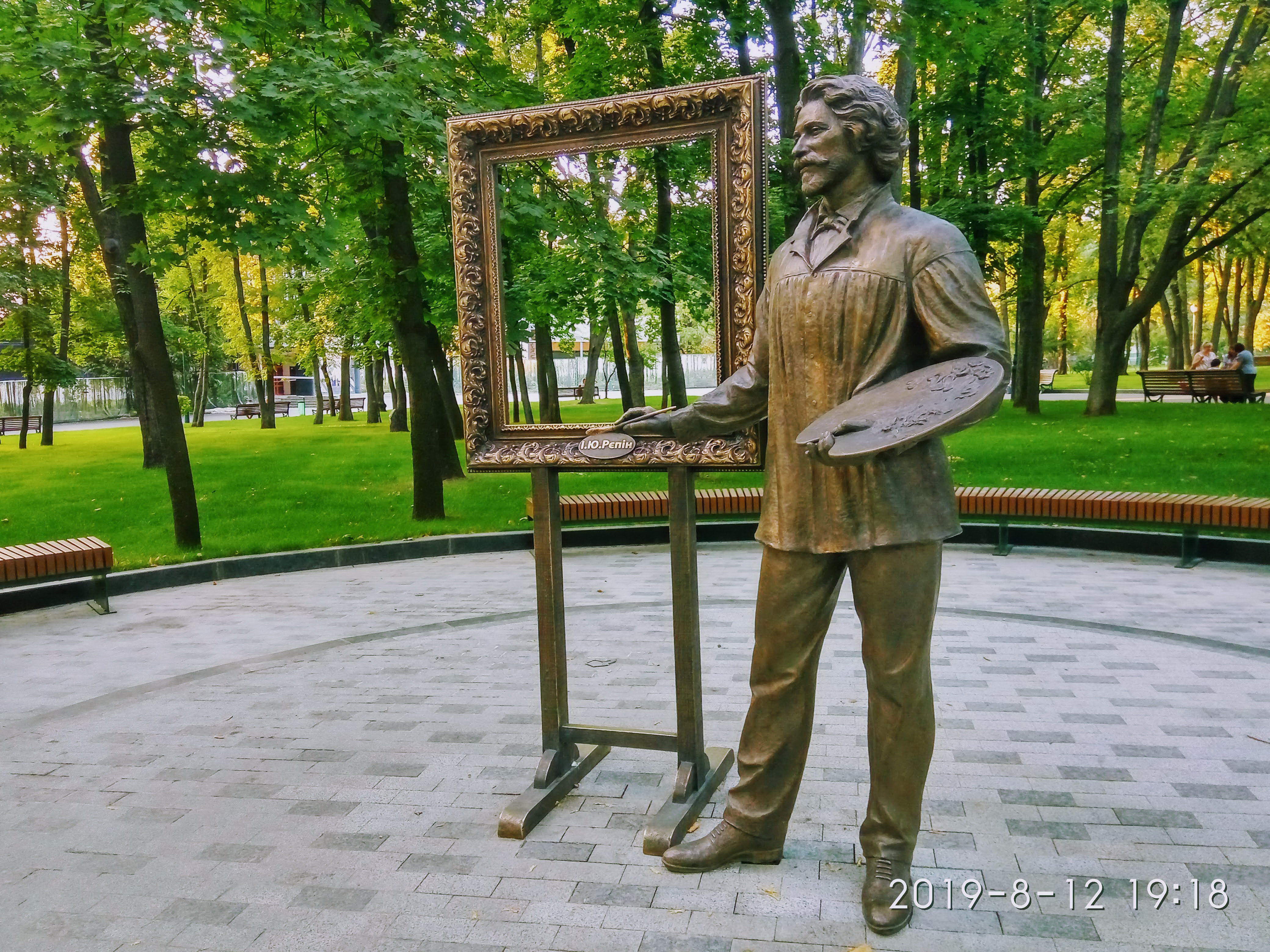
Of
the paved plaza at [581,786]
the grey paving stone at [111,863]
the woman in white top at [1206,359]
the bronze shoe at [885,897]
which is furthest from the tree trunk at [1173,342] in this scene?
the grey paving stone at [111,863]

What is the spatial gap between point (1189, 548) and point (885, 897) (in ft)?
22.9

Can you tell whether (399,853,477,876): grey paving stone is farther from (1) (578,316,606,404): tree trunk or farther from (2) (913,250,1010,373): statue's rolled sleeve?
(2) (913,250,1010,373): statue's rolled sleeve

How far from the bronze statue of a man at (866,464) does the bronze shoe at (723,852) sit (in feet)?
1.17

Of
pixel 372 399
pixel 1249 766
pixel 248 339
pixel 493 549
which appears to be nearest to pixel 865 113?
pixel 1249 766

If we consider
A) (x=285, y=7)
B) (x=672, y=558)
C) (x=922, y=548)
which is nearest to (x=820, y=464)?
(x=922, y=548)

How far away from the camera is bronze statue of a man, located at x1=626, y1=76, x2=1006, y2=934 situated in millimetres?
3104

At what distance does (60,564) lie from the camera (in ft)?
26.1

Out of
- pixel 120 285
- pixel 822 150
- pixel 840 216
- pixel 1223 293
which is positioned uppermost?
pixel 1223 293

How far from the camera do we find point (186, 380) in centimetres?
4494

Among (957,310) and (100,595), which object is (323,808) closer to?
(957,310)

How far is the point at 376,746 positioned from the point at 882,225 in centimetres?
352

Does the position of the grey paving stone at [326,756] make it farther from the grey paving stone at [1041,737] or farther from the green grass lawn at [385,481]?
the green grass lawn at [385,481]

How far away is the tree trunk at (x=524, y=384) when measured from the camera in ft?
14.2

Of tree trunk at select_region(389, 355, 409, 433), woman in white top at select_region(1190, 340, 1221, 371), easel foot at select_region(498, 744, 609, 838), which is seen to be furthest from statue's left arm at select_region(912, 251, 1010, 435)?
woman in white top at select_region(1190, 340, 1221, 371)
